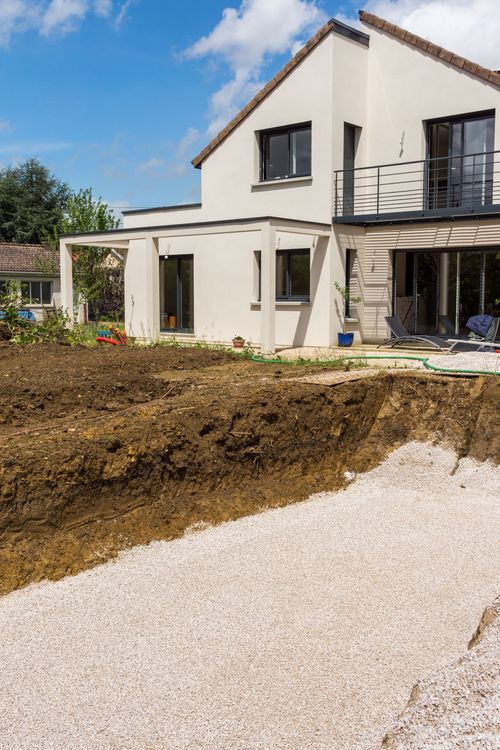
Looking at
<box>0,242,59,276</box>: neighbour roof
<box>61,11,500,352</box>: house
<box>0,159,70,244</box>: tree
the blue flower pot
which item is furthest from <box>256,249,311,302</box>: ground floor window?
<box>0,159,70,244</box>: tree

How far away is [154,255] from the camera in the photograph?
19547mm

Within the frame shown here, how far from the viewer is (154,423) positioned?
26.0 ft

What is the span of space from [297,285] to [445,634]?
14.3 meters

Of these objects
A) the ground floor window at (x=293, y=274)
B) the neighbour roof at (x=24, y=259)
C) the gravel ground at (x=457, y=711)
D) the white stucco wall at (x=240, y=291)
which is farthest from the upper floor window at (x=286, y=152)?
the neighbour roof at (x=24, y=259)

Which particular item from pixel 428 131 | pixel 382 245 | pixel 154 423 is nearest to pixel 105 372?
pixel 154 423

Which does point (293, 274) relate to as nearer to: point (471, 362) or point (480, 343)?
point (480, 343)

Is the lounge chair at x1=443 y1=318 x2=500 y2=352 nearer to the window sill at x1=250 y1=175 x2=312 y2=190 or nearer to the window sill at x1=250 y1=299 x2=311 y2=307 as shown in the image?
the window sill at x1=250 y1=299 x2=311 y2=307

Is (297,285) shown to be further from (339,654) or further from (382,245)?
(339,654)

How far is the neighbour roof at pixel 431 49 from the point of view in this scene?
17047 millimetres

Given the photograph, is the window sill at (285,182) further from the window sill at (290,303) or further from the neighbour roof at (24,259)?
the neighbour roof at (24,259)

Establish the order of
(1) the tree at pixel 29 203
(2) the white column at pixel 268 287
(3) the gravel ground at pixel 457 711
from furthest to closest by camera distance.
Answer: (1) the tree at pixel 29 203 → (2) the white column at pixel 268 287 → (3) the gravel ground at pixel 457 711

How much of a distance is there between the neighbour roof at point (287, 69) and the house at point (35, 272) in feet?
57.2

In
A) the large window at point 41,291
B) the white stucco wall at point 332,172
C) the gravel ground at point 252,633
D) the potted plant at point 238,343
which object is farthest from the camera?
the large window at point 41,291

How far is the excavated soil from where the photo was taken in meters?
6.66
